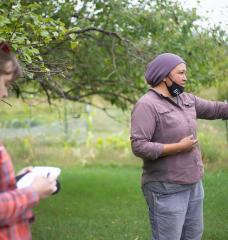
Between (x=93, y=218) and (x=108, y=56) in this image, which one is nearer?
(x=93, y=218)

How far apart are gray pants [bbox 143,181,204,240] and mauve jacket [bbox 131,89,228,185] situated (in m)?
0.11

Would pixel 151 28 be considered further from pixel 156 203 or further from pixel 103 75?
pixel 156 203

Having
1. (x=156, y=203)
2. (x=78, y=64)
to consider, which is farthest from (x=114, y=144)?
(x=156, y=203)

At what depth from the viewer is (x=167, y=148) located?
3.66m

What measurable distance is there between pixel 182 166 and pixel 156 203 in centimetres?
30

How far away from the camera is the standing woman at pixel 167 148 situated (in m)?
3.70

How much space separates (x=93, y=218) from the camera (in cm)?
732

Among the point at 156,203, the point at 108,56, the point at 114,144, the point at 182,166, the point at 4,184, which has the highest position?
the point at 108,56

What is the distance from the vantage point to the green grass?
247 inches

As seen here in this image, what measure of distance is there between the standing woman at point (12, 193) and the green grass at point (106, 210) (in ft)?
11.8

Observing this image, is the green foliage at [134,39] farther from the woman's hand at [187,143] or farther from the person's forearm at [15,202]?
the person's forearm at [15,202]

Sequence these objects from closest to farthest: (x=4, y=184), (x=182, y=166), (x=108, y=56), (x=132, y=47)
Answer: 1. (x=4, y=184)
2. (x=182, y=166)
3. (x=132, y=47)
4. (x=108, y=56)

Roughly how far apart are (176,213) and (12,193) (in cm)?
166

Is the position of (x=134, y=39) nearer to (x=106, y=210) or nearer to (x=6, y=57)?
(x=106, y=210)
